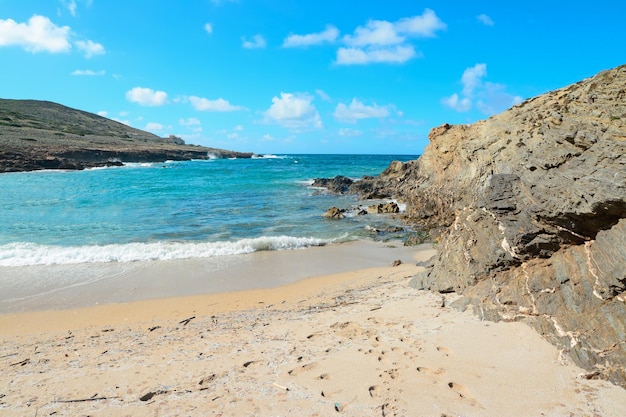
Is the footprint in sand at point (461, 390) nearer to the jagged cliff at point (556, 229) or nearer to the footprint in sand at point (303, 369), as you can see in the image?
the jagged cliff at point (556, 229)

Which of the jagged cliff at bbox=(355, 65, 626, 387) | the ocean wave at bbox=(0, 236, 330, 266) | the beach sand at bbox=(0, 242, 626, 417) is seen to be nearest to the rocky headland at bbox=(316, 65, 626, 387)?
the jagged cliff at bbox=(355, 65, 626, 387)

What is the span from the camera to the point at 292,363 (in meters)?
4.60

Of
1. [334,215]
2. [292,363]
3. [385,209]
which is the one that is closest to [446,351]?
→ [292,363]

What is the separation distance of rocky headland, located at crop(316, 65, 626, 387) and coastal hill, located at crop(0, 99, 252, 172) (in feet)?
186

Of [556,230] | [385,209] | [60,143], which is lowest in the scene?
[385,209]

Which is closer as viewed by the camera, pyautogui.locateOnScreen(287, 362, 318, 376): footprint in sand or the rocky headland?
the rocky headland

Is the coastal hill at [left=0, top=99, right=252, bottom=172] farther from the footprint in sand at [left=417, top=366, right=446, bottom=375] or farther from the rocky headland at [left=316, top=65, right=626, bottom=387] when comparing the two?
the footprint in sand at [left=417, top=366, right=446, bottom=375]

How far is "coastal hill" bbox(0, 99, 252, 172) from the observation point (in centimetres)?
5188

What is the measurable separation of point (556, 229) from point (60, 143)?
75.2m

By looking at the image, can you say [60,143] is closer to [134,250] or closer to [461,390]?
[134,250]

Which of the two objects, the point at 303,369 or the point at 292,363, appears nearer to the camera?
the point at 303,369

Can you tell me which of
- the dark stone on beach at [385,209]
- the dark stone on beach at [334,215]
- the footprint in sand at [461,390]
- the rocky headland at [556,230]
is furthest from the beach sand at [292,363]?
the dark stone on beach at [385,209]

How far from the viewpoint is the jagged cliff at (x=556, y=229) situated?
416cm

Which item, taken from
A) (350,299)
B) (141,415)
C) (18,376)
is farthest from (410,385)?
(18,376)
